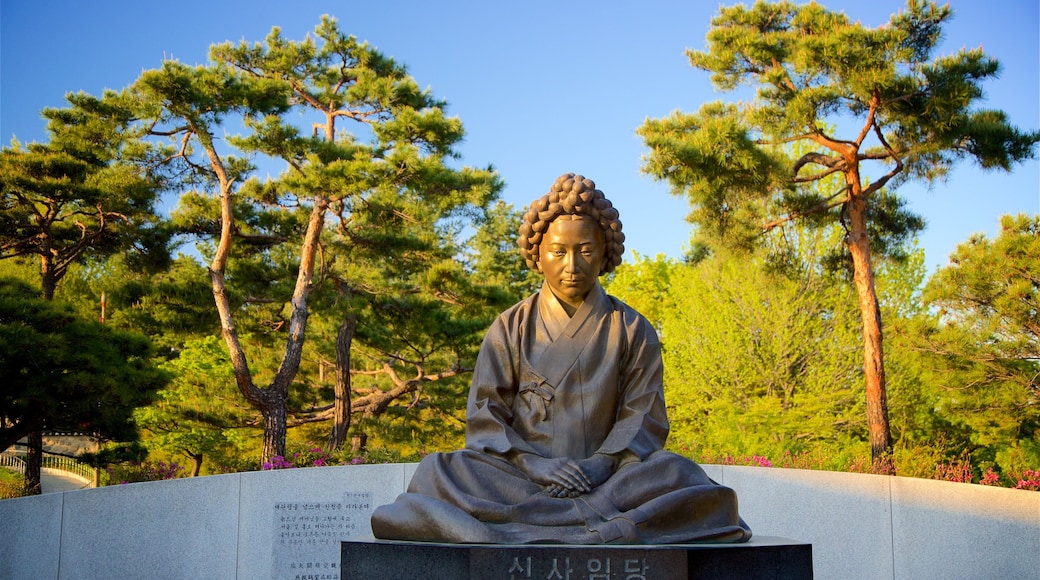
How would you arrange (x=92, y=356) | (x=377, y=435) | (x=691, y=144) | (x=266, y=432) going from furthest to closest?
(x=377, y=435) < (x=266, y=432) < (x=691, y=144) < (x=92, y=356)

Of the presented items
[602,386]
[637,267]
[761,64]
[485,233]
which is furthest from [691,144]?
[485,233]

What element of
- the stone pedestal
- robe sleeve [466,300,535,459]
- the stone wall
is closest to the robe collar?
robe sleeve [466,300,535,459]

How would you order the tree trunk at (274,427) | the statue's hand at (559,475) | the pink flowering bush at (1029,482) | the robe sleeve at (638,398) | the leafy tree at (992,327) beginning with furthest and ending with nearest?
1. the tree trunk at (274,427)
2. the leafy tree at (992,327)
3. the pink flowering bush at (1029,482)
4. the robe sleeve at (638,398)
5. the statue's hand at (559,475)

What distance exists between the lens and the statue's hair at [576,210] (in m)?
4.66

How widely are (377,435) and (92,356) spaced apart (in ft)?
31.8

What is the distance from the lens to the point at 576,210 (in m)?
4.65

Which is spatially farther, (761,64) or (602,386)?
(761,64)

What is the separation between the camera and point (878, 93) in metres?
12.4

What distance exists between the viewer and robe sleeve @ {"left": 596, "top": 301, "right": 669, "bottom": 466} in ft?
14.0

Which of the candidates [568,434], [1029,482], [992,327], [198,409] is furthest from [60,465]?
[568,434]

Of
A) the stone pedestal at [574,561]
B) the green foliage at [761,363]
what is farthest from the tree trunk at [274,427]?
the stone pedestal at [574,561]

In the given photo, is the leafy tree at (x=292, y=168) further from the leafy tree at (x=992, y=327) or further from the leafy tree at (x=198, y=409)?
the leafy tree at (x=992, y=327)

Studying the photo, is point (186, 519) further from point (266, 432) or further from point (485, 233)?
point (485, 233)

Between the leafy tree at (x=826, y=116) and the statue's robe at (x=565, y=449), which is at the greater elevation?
the leafy tree at (x=826, y=116)
